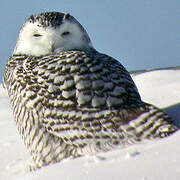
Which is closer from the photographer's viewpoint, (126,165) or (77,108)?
(126,165)

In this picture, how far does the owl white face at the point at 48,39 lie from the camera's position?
4934 mm

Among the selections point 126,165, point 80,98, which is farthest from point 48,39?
point 126,165

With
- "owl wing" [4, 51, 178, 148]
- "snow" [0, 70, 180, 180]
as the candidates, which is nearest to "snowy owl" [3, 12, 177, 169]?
"owl wing" [4, 51, 178, 148]

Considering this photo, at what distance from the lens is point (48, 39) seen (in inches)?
194

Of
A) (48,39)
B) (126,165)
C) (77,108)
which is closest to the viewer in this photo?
(126,165)

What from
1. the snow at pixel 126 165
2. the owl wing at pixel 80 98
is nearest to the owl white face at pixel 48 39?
the owl wing at pixel 80 98

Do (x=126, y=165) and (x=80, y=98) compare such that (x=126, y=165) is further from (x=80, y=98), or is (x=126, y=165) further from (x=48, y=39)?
(x=48, y=39)

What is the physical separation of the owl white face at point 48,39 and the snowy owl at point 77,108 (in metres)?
0.24

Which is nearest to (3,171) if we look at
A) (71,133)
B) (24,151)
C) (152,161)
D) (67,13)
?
(24,151)

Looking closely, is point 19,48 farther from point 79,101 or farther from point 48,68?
point 79,101

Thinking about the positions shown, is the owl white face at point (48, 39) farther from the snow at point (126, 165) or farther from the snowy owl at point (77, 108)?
the snow at point (126, 165)

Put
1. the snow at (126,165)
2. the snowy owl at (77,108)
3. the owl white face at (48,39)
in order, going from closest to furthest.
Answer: the snow at (126,165)
the snowy owl at (77,108)
the owl white face at (48,39)

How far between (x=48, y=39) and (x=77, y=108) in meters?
1.13

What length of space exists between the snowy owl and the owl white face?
24 centimetres
